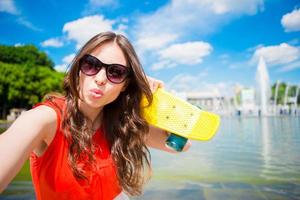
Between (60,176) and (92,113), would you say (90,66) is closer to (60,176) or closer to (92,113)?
(92,113)

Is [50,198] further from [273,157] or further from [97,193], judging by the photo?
[273,157]

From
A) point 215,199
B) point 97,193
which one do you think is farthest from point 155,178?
point 97,193

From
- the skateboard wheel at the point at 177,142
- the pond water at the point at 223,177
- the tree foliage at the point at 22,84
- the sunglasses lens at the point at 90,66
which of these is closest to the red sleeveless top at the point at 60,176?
the sunglasses lens at the point at 90,66

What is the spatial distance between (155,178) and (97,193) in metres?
3.43

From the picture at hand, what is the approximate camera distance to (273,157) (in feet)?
22.9

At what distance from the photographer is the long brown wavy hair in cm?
175

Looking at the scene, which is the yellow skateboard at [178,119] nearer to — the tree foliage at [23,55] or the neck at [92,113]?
the neck at [92,113]

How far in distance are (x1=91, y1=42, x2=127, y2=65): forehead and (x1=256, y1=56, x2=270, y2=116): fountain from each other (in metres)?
44.8

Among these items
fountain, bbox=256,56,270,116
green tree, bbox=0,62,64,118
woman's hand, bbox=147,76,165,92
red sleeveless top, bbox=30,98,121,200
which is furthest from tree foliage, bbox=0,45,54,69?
red sleeveless top, bbox=30,98,121,200

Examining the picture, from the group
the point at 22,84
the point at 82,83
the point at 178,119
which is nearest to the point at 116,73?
the point at 82,83

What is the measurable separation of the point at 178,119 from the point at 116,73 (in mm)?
642

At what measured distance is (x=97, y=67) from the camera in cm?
184

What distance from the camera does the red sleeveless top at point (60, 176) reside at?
1.62 meters

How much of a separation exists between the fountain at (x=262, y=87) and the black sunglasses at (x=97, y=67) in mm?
44799
